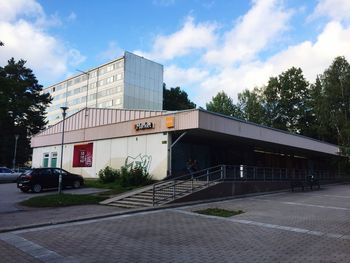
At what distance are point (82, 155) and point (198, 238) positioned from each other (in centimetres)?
2442

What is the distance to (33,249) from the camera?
9.26 m

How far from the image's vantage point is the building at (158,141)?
82.6ft

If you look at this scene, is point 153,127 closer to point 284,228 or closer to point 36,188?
point 36,188

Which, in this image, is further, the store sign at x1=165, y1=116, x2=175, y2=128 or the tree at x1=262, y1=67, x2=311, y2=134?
the tree at x1=262, y1=67, x2=311, y2=134

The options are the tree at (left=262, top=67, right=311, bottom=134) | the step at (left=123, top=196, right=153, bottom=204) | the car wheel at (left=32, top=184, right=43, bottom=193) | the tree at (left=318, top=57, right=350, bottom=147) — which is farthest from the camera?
the tree at (left=262, top=67, right=311, bottom=134)

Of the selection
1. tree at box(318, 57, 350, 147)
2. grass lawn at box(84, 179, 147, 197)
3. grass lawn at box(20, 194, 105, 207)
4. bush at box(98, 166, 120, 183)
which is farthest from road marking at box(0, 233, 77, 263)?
tree at box(318, 57, 350, 147)

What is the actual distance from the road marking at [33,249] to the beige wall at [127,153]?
14.8m

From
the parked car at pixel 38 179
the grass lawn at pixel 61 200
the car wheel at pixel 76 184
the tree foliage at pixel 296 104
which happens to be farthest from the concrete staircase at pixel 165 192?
the tree foliage at pixel 296 104

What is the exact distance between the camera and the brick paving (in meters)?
8.68

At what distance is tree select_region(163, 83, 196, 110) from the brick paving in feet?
185

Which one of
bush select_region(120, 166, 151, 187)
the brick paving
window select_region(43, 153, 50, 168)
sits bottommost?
the brick paving

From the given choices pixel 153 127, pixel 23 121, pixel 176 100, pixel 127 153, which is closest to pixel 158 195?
pixel 153 127

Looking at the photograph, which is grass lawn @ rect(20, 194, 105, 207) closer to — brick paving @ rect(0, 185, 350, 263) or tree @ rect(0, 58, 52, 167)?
brick paving @ rect(0, 185, 350, 263)

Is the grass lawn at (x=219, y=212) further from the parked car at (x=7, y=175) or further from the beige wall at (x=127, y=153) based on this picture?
the parked car at (x=7, y=175)
